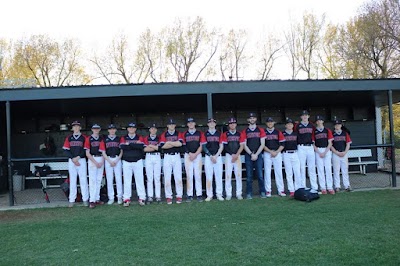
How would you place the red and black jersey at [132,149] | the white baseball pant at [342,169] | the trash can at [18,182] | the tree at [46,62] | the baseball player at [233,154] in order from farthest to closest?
1. the tree at [46,62]
2. the trash can at [18,182]
3. the white baseball pant at [342,169]
4. the baseball player at [233,154]
5. the red and black jersey at [132,149]

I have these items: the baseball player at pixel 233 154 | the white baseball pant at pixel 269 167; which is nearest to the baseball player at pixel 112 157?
the baseball player at pixel 233 154

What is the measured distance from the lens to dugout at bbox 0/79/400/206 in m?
7.77

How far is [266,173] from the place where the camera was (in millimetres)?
7113

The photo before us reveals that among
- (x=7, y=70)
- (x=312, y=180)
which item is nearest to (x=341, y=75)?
(x=312, y=180)

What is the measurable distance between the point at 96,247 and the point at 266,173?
3959mm

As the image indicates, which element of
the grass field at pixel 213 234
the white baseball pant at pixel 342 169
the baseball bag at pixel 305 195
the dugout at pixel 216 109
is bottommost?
the grass field at pixel 213 234

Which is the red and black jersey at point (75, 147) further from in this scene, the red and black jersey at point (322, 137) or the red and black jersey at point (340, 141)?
the red and black jersey at point (340, 141)

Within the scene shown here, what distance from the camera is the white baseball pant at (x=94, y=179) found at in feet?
22.3

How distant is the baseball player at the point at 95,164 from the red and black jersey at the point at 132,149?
46cm

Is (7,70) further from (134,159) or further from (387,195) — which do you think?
(387,195)

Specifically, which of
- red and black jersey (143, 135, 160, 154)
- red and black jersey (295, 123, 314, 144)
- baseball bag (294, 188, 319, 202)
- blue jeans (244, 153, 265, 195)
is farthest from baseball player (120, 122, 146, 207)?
red and black jersey (295, 123, 314, 144)

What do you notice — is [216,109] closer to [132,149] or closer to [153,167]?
[153,167]

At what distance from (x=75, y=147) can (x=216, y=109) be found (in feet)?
17.2

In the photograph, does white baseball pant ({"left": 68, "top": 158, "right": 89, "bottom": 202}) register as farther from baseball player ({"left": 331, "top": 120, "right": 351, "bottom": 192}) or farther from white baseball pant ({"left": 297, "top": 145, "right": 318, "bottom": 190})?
baseball player ({"left": 331, "top": 120, "right": 351, "bottom": 192})
